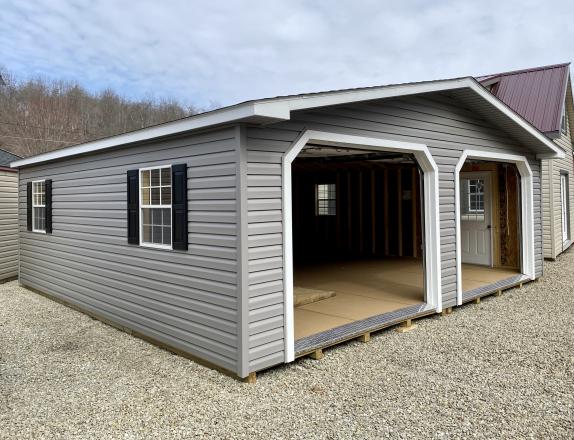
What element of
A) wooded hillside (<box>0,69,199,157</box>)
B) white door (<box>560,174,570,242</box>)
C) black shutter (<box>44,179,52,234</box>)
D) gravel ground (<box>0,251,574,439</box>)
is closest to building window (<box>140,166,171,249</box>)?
gravel ground (<box>0,251,574,439</box>)

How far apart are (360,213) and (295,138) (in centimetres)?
781

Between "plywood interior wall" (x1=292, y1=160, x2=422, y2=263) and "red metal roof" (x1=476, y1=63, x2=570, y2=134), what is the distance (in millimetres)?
3476

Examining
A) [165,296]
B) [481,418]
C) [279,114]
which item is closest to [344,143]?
[279,114]

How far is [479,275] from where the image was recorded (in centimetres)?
846

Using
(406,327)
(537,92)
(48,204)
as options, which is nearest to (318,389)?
(406,327)

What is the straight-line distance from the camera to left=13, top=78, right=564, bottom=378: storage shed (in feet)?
13.6

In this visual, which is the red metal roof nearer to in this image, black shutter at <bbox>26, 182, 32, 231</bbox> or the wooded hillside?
black shutter at <bbox>26, 182, 32, 231</bbox>

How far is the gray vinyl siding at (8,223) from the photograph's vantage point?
32.1 ft

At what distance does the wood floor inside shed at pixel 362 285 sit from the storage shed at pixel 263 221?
41 millimetres

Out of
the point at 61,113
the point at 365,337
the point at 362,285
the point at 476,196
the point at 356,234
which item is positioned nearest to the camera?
the point at 365,337

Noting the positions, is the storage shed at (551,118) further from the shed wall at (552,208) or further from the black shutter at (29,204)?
the black shutter at (29,204)

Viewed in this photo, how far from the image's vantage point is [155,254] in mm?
5133

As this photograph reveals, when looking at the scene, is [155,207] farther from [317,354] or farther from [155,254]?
[317,354]

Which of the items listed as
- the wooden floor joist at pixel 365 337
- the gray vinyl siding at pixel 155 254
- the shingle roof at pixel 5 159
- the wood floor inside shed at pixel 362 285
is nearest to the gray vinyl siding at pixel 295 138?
the gray vinyl siding at pixel 155 254
